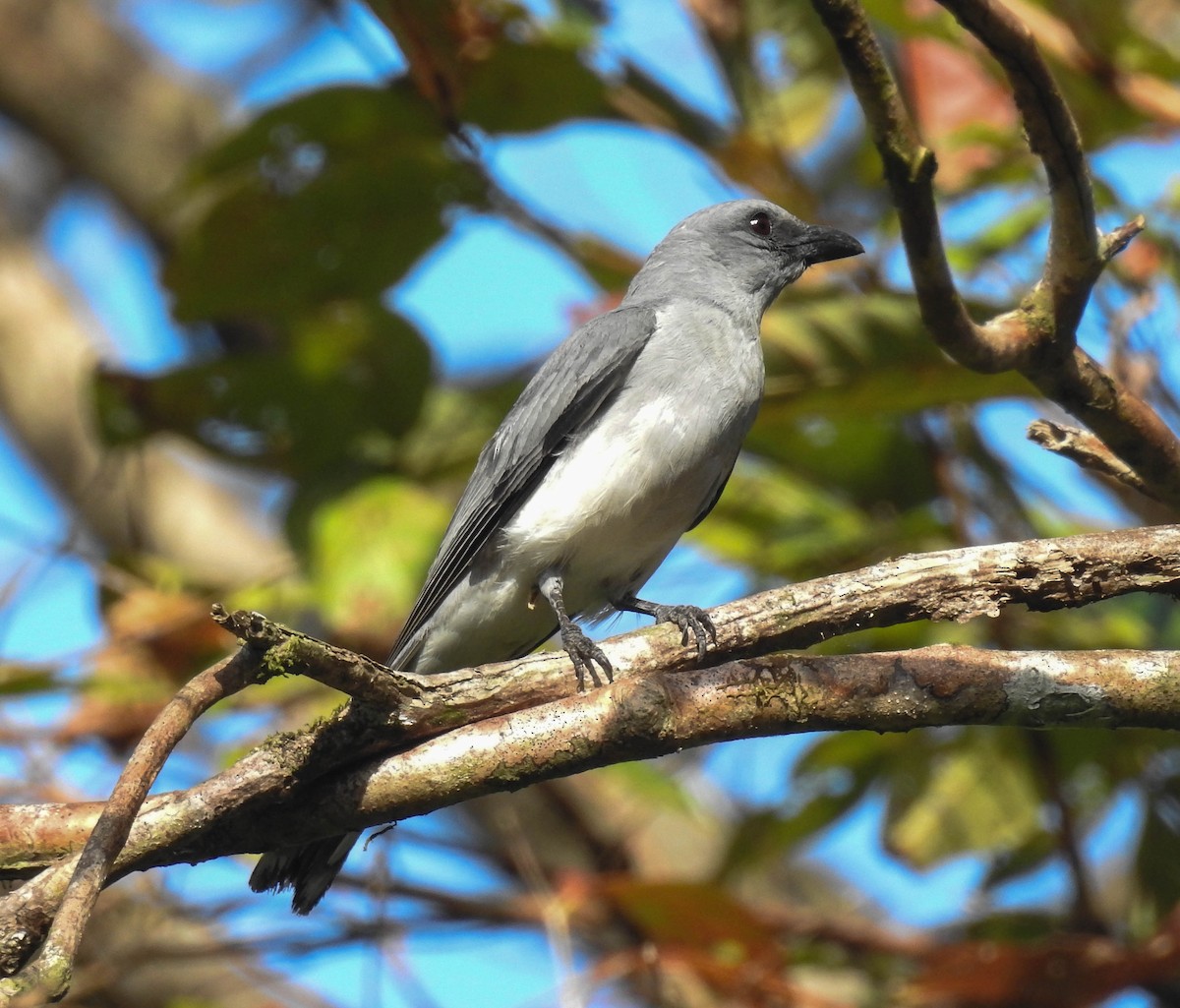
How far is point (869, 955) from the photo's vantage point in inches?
190

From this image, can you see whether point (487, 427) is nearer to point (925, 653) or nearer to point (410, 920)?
point (410, 920)

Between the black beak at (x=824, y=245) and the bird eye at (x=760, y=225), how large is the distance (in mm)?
176

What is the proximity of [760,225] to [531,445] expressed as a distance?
4.79 ft

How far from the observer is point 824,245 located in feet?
16.3

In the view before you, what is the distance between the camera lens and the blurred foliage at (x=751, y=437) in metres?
4.52

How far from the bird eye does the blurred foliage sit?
13 centimetres

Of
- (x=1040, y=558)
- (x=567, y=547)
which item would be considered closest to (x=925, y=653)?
(x=1040, y=558)

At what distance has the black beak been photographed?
15.9 feet

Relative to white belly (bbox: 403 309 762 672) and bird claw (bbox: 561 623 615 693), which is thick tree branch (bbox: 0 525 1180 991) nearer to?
bird claw (bbox: 561 623 615 693)

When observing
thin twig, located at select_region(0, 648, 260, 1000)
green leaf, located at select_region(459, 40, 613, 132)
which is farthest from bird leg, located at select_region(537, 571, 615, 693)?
green leaf, located at select_region(459, 40, 613, 132)

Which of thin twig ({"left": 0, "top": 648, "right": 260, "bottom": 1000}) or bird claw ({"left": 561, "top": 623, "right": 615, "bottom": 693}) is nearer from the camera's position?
thin twig ({"left": 0, "top": 648, "right": 260, "bottom": 1000})

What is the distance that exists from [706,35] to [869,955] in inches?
131

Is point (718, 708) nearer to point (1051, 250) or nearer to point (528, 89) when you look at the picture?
point (1051, 250)

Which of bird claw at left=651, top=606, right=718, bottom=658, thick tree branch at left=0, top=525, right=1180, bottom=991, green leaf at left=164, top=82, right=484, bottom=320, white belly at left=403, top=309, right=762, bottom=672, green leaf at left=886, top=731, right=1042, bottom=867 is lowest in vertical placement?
thick tree branch at left=0, top=525, right=1180, bottom=991
